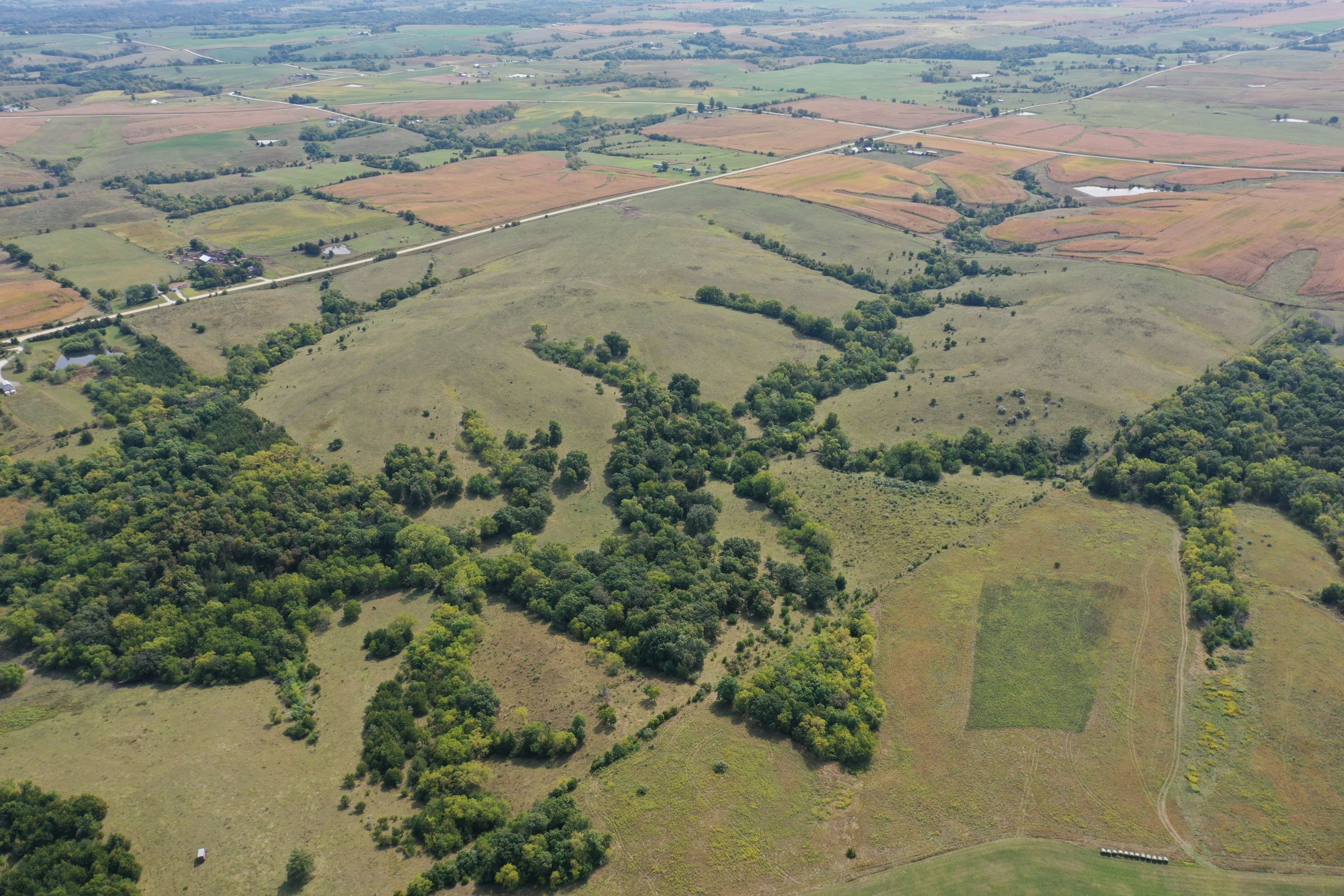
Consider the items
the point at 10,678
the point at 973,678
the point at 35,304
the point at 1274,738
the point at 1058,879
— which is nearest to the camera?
the point at 1058,879

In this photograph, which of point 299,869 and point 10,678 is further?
point 10,678

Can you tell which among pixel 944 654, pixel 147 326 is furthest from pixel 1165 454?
pixel 147 326

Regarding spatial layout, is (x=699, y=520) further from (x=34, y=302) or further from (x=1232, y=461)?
(x=34, y=302)

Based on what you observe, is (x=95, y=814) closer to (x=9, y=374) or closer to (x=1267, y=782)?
(x=1267, y=782)

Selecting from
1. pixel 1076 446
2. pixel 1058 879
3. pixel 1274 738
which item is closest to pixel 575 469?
pixel 1076 446

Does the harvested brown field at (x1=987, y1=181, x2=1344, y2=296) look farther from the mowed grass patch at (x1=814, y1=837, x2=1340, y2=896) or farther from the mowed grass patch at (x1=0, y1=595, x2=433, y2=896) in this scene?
the mowed grass patch at (x1=0, y1=595, x2=433, y2=896)

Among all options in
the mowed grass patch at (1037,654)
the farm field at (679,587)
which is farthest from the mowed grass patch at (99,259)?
the mowed grass patch at (1037,654)
